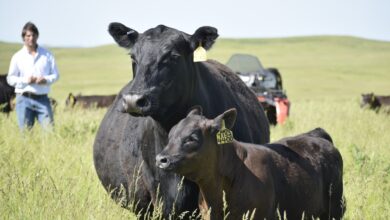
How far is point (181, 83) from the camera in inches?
196

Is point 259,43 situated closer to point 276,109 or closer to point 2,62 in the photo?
point 2,62

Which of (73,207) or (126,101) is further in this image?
(73,207)

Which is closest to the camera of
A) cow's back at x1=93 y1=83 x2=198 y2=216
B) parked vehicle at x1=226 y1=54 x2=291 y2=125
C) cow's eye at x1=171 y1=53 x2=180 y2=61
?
cow's eye at x1=171 y1=53 x2=180 y2=61

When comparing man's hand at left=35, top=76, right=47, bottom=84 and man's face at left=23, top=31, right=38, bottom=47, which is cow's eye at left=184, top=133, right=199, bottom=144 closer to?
man's hand at left=35, top=76, right=47, bottom=84

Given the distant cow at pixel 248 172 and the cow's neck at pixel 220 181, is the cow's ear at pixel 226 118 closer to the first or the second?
the distant cow at pixel 248 172

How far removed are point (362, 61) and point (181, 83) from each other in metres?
73.4

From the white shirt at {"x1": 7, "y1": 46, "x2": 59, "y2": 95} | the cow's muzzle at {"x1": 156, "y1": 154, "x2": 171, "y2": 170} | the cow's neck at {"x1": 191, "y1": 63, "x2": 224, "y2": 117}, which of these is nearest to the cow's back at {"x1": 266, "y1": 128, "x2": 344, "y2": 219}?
the cow's neck at {"x1": 191, "y1": 63, "x2": 224, "y2": 117}

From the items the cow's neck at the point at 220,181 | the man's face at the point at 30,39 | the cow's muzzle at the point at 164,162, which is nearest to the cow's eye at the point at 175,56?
the cow's neck at the point at 220,181

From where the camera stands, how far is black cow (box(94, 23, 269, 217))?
4.79 m

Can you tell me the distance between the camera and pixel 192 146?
14.9ft

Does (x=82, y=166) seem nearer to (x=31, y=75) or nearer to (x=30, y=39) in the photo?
(x=31, y=75)

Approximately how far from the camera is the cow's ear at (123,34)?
537cm

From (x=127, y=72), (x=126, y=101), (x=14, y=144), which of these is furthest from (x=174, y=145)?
(x=127, y=72)

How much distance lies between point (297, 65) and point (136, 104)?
6839 cm
